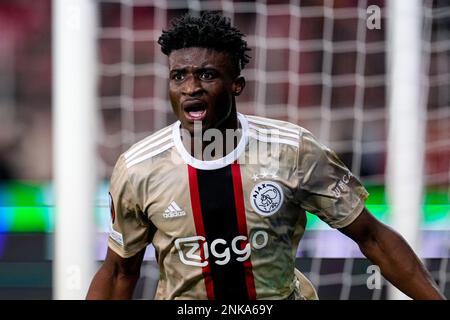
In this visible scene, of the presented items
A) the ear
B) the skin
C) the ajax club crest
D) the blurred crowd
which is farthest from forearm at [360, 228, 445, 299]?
the blurred crowd

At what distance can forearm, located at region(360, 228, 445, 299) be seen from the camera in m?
3.15

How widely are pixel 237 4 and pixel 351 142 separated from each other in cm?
117

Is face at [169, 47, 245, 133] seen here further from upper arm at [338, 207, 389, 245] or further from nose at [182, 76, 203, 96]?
upper arm at [338, 207, 389, 245]

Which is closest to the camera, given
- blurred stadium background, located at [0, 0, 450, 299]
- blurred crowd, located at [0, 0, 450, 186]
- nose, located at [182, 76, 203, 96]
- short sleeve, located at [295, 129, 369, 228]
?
nose, located at [182, 76, 203, 96]

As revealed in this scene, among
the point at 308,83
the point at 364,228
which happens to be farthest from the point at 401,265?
the point at 308,83

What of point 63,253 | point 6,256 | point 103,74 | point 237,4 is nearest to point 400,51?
point 237,4

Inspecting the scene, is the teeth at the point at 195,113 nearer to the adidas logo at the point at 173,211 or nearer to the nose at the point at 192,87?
the nose at the point at 192,87

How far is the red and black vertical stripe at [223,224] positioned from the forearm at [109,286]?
261 mm

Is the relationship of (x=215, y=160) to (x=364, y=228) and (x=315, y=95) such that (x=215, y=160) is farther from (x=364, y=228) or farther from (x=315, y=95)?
(x=315, y=95)

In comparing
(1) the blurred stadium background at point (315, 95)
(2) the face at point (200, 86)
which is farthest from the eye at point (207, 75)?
(1) the blurred stadium background at point (315, 95)

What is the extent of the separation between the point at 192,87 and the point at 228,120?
16 centimetres

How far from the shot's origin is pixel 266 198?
317 cm

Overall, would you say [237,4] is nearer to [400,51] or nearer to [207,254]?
[400,51]

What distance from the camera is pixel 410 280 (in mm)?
3160
